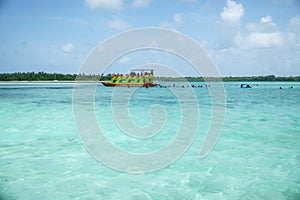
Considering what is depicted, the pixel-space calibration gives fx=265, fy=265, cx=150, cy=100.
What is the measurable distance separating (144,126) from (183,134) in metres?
1.95

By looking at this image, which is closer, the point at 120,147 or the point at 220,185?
the point at 220,185

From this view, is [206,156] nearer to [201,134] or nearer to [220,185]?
[220,185]

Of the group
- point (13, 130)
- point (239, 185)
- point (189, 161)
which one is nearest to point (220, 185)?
point (239, 185)

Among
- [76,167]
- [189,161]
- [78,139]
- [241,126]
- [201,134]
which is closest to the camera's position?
[76,167]

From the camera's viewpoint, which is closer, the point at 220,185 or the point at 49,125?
the point at 220,185

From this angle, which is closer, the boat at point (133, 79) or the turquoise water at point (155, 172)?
the turquoise water at point (155, 172)

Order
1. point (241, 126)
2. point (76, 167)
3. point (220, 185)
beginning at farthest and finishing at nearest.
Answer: point (241, 126)
point (76, 167)
point (220, 185)

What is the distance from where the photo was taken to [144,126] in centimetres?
1013

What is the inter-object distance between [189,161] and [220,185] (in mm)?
1361

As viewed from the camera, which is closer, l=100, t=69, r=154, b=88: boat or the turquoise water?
the turquoise water

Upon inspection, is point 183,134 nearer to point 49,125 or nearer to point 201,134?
point 201,134

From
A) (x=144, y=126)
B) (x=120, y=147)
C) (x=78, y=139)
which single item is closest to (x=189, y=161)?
(x=120, y=147)

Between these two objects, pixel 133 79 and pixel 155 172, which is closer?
pixel 155 172

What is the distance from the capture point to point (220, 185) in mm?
4586
